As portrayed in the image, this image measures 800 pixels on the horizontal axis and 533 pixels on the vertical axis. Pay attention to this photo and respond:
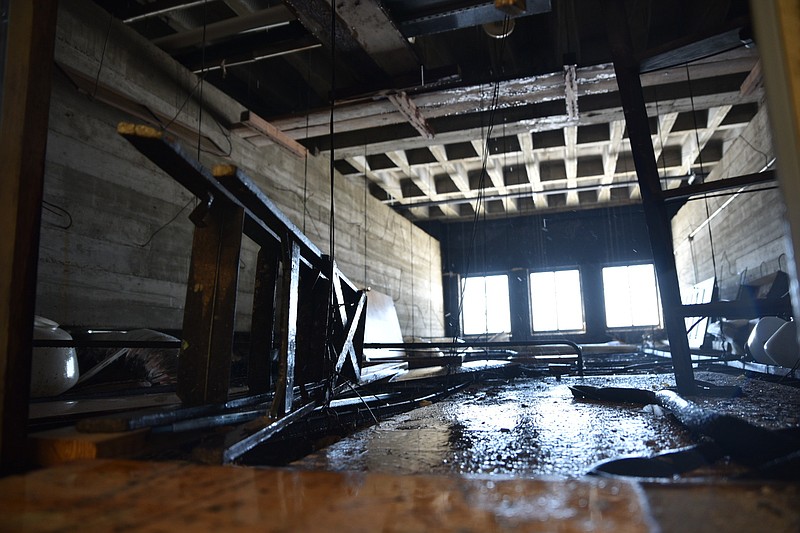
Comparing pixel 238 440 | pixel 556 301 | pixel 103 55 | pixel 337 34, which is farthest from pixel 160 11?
pixel 556 301

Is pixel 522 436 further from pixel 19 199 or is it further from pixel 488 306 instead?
pixel 488 306

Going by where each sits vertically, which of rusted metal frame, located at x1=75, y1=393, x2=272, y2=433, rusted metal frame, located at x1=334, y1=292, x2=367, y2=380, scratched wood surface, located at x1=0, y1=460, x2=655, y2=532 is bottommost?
scratched wood surface, located at x1=0, y1=460, x2=655, y2=532

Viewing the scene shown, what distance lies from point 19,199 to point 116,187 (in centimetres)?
294

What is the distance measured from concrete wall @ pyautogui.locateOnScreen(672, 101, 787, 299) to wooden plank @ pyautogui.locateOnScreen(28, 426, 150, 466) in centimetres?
573

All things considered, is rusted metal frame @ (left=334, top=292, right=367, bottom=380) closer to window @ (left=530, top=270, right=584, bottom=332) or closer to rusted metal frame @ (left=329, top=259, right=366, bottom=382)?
rusted metal frame @ (left=329, top=259, right=366, bottom=382)

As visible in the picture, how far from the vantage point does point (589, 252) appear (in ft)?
41.1

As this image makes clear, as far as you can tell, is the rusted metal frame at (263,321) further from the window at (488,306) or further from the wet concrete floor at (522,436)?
the window at (488,306)

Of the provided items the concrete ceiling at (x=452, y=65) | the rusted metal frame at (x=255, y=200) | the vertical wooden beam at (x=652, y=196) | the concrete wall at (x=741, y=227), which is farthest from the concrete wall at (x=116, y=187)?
the concrete wall at (x=741, y=227)

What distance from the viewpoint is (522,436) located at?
209 cm

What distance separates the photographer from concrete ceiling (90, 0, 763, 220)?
3945 mm

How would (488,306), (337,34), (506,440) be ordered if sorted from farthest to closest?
1. (488,306)
2. (337,34)
3. (506,440)

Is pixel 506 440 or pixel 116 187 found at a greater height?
pixel 116 187

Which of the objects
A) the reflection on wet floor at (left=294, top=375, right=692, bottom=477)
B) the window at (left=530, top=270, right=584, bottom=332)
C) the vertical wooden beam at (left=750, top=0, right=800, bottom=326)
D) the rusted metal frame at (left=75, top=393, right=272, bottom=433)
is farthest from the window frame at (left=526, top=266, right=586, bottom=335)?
the vertical wooden beam at (left=750, top=0, right=800, bottom=326)

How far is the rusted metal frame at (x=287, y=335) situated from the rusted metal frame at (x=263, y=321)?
7.8 inches
